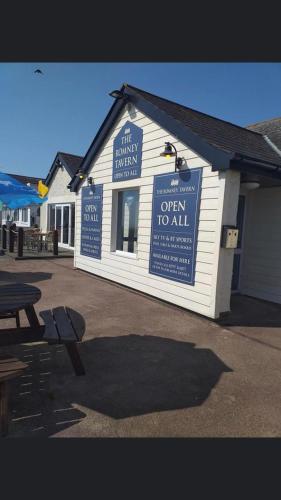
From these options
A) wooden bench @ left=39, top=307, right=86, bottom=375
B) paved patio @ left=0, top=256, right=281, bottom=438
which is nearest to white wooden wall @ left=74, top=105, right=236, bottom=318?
paved patio @ left=0, top=256, right=281, bottom=438

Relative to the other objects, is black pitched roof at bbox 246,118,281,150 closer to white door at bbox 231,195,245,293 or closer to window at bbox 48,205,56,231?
white door at bbox 231,195,245,293

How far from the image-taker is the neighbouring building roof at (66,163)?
1542 centimetres

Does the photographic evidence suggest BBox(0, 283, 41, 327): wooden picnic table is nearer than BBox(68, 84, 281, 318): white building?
Yes

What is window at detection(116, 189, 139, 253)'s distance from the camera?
302 inches

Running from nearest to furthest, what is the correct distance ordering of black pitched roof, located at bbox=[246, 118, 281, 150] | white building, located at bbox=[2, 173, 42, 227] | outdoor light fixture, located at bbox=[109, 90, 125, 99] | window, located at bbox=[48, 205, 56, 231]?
1. outdoor light fixture, located at bbox=[109, 90, 125, 99]
2. black pitched roof, located at bbox=[246, 118, 281, 150]
3. window, located at bbox=[48, 205, 56, 231]
4. white building, located at bbox=[2, 173, 42, 227]

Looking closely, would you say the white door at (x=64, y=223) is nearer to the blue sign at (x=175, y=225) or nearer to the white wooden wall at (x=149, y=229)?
the white wooden wall at (x=149, y=229)

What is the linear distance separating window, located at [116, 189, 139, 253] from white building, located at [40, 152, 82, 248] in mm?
7402

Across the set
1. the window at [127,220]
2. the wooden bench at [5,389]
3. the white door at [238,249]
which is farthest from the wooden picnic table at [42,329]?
Result: the white door at [238,249]

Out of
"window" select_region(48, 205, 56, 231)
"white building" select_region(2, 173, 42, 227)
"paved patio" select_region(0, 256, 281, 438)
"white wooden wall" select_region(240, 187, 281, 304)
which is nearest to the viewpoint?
"paved patio" select_region(0, 256, 281, 438)

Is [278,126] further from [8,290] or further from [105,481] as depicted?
[105,481]

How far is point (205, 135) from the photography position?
5.66 metres

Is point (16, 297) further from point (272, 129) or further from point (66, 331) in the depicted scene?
point (272, 129)

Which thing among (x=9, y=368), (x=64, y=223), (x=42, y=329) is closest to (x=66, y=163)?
(x=64, y=223)

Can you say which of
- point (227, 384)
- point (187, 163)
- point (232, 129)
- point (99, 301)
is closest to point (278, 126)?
point (232, 129)
